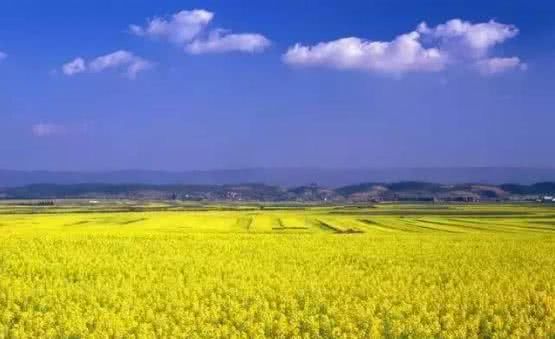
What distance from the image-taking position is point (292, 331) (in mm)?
15156

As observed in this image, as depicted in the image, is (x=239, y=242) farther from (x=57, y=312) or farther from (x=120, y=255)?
(x=57, y=312)

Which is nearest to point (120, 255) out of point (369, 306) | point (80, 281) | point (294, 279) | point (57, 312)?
point (80, 281)

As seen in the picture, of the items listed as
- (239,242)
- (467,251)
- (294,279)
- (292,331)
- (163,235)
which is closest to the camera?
(292,331)

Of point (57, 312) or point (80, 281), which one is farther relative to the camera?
point (80, 281)

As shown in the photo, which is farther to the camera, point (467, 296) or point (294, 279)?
point (294, 279)

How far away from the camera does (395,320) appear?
1595 centimetres

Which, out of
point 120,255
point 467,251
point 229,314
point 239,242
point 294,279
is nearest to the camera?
point 229,314

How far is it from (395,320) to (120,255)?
13.4m

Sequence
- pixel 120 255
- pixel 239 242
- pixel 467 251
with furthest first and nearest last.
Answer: pixel 239 242 → pixel 467 251 → pixel 120 255

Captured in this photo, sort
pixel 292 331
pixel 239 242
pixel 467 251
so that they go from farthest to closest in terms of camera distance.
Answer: pixel 239 242 → pixel 467 251 → pixel 292 331

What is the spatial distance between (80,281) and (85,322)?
5.92m

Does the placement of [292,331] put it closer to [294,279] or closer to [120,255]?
[294,279]

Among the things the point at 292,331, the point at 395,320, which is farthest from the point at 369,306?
the point at 292,331

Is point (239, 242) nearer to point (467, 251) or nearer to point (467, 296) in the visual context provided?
point (467, 251)
